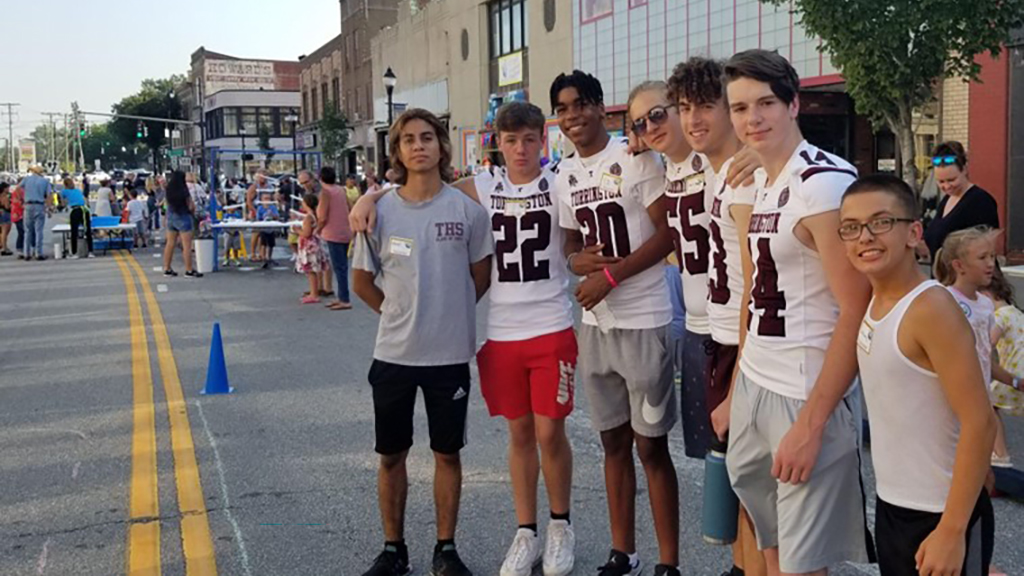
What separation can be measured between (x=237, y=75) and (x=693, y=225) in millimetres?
113381

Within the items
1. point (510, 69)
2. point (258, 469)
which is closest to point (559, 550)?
point (258, 469)

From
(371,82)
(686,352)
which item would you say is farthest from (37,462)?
(371,82)

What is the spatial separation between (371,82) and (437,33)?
13.6m

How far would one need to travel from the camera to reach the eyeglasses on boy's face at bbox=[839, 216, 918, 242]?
2631mm

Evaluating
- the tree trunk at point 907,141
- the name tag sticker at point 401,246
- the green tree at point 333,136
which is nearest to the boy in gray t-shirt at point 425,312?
the name tag sticker at point 401,246

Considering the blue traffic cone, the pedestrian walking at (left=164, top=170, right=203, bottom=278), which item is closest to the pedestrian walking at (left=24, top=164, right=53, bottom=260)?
the pedestrian walking at (left=164, top=170, right=203, bottom=278)

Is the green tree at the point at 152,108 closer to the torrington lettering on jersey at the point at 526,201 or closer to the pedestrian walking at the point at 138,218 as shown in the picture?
the pedestrian walking at the point at 138,218

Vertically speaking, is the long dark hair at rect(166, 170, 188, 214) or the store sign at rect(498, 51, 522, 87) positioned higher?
the store sign at rect(498, 51, 522, 87)

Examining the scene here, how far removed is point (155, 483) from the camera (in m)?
5.80

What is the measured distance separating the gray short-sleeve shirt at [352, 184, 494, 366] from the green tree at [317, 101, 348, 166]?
52094mm

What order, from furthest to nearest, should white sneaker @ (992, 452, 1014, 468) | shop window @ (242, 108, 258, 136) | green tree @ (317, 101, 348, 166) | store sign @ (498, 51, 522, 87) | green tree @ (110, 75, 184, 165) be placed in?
green tree @ (110, 75, 184, 165), shop window @ (242, 108, 258, 136), green tree @ (317, 101, 348, 166), store sign @ (498, 51, 522, 87), white sneaker @ (992, 452, 1014, 468)

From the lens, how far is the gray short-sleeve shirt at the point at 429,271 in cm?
428

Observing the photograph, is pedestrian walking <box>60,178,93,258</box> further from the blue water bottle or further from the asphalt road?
the blue water bottle

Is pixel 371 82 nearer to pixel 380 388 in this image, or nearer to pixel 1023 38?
pixel 1023 38
